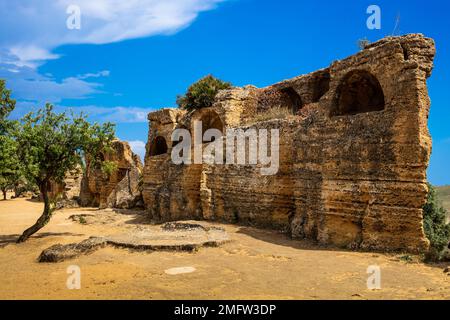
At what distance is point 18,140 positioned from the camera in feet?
40.1

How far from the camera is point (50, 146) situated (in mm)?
12430

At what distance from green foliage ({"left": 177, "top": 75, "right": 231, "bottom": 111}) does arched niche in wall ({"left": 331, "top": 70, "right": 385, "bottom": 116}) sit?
27.2ft

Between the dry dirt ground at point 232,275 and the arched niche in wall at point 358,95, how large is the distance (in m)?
4.50

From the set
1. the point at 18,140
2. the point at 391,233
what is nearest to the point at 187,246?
the point at 391,233

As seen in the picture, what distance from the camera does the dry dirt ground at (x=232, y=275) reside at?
6.34 metres

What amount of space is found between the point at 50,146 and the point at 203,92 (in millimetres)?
8795

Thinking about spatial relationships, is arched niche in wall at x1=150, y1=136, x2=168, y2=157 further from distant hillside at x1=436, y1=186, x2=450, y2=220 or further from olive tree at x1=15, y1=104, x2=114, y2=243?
distant hillside at x1=436, y1=186, x2=450, y2=220

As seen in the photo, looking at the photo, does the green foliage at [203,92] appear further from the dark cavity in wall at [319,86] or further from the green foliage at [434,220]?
the green foliage at [434,220]

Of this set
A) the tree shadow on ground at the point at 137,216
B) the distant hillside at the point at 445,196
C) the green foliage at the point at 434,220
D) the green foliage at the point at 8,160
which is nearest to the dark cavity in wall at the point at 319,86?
the green foliage at the point at 434,220

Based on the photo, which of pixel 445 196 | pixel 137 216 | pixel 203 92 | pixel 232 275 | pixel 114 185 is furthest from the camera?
pixel 445 196

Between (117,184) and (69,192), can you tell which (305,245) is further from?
→ (69,192)

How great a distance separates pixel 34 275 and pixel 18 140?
5799 mm

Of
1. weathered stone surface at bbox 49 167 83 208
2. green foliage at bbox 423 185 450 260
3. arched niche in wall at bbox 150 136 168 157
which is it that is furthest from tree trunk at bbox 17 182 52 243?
weathered stone surface at bbox 49 167 83 208

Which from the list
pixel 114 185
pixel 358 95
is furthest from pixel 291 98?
pixel 114 185
